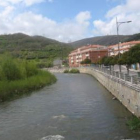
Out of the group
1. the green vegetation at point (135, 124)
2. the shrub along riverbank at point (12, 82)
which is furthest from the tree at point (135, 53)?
the green vegetation at point (135, 124)

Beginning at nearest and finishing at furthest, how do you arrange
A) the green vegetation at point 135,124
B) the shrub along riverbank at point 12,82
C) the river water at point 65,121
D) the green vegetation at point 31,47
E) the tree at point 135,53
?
1. the river water at point 65,121
2. the green vegetation at point 135,124
3. the shrub along riverbank at point 12,82
4. the tree at point 135,53
5. the green vegetation at point 31,47

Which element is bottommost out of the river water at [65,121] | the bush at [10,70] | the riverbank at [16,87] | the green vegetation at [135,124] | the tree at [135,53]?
the river water at [65,121]

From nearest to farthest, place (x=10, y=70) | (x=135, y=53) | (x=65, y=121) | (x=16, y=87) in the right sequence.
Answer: (x=65, y=121), (x=135, y=53), (x=16, y=87), (x=10, y=70)

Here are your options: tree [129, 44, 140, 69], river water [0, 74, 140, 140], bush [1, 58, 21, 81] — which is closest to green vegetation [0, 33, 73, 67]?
bush [1, 58, 21, 81]

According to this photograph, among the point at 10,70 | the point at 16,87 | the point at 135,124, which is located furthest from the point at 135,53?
the point at 135,124

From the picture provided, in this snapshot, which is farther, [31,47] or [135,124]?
[31,47]

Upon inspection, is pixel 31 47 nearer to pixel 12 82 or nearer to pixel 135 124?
pixel 12 82

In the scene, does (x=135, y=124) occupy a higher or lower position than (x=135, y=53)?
lower

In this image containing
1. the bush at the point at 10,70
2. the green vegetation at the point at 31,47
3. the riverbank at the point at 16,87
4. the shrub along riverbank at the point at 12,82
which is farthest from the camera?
the green vegetation at the point at 31,47

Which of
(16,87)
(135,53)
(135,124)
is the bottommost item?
(135,124)

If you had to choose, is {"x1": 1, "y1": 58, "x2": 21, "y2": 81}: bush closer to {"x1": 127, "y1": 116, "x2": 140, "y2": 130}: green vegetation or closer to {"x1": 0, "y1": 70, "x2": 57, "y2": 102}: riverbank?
{"x1": 0, "y1": 70, "x2": 57, "y2": 102}: riverbank

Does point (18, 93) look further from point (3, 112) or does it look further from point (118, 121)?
point (118, 121)

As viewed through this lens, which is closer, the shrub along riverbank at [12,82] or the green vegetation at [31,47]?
the shrub along riverbank at [12,82]

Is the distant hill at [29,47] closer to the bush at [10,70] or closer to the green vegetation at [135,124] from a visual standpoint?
the bush at [10,70]
